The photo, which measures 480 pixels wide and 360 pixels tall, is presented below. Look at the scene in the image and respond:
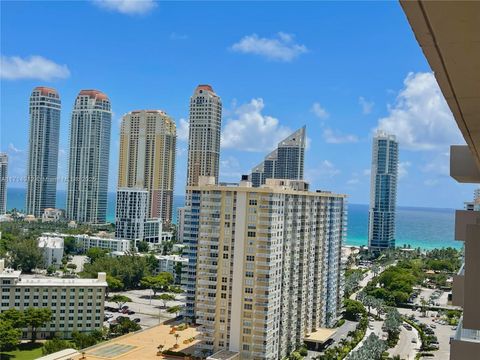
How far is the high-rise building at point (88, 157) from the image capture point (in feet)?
105

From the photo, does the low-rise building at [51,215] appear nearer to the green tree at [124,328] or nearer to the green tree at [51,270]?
the green tree at [51,270]

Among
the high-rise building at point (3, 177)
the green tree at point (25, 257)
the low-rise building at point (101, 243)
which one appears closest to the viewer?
the green tree at point (25, 257)

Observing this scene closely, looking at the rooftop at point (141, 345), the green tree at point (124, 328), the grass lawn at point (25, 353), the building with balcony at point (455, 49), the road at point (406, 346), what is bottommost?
the grass lawn at point (25, 353)

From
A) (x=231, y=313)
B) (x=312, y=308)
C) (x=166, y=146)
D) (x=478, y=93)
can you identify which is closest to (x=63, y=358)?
(x=231, y=313)

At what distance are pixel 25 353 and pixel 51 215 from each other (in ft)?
74.2

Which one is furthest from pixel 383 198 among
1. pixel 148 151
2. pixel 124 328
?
pixel 124 328

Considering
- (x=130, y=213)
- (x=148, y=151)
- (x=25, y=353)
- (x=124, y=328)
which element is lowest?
(x=25, y=353)

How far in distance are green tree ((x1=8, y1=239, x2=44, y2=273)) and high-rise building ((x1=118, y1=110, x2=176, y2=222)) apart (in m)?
11.6

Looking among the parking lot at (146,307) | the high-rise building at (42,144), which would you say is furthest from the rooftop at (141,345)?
the high-rise building at (42,144)

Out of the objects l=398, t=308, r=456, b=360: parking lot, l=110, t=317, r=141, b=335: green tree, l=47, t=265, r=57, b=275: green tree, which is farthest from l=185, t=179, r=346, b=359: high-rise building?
l=47, t=265, r=57, b=275: green tree

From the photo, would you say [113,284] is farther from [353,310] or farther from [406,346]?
[406,346]

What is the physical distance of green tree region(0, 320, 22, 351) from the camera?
1011 centimetres

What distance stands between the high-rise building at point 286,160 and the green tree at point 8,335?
49.7 ft

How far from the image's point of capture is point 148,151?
3144 centimetres
